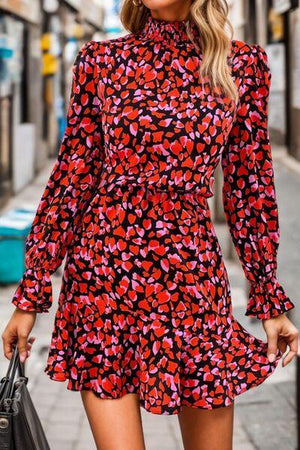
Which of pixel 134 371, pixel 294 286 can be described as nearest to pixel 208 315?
pixel 134 371

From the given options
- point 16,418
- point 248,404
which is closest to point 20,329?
point 16,418

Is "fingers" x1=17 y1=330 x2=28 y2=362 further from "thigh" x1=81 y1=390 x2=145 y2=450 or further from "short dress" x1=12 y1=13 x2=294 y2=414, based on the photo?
"thigh" x1=81 y1=390 x2=145 y2=450

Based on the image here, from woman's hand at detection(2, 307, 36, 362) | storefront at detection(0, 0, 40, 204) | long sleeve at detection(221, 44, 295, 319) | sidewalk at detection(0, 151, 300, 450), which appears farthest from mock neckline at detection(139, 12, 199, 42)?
storefront at detection(0, 0, 40, 204)

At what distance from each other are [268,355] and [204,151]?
54 cm

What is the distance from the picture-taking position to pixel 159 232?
218 centimetres

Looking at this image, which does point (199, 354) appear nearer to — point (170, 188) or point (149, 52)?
point (170, 188)

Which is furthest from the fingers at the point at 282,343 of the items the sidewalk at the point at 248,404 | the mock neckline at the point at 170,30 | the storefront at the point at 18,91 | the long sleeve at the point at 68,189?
the storefront at the point at 18,91

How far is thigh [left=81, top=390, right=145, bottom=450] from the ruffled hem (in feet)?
0.07

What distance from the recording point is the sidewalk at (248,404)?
4.20m

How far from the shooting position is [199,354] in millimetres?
2193

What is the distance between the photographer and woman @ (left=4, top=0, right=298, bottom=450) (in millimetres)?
2176

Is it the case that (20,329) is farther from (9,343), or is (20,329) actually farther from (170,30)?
(170,30)

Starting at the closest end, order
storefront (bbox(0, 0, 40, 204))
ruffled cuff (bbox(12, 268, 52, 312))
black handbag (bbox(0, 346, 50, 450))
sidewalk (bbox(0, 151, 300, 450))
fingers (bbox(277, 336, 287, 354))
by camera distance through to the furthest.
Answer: black handbag (bbox(0, 346, 50, 450)) < ruffled cuff (bbox(12, 268, 52, 312)) < fingers (bbox(277, 336, 287, 354)) < sidewalk (bbox(0, 151, 300, 450)) < storefront (bbox(0, 0, 40, 204))

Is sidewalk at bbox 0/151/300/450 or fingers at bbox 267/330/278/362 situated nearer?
fingers at bbox 267/330/278/362
